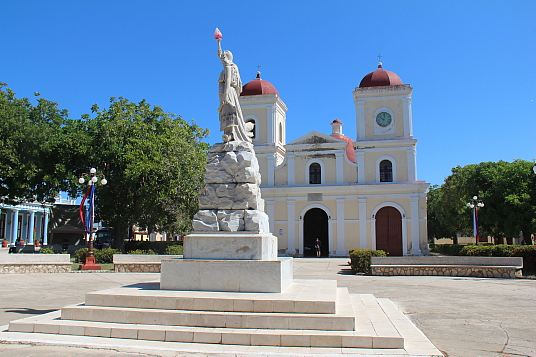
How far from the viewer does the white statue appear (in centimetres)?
897

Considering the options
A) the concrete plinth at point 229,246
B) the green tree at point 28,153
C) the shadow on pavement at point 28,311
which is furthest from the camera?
the green tree at point 28,153

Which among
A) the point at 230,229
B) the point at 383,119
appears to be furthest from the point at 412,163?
the point at 230,229

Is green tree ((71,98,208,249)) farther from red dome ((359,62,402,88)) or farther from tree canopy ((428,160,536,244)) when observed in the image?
tree canopy ((428,160,536,244))

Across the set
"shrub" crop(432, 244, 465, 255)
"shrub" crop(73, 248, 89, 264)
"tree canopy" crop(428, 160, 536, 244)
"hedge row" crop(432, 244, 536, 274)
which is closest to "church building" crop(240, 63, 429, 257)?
"shrub" crop(432, 244, 465, 255)

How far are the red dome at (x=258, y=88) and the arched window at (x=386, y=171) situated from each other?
30.0 feet

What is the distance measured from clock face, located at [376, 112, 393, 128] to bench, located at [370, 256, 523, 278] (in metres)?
14.0

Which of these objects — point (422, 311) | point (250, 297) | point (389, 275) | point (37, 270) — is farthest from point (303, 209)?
point (250, 297)

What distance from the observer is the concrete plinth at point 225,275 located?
7328 mm

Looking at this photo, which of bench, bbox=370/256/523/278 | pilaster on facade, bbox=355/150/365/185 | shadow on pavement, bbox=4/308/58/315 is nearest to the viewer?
shadow on pavement, bbox=4/308/58/315

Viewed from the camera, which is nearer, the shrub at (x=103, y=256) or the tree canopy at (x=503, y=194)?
the shrub at (x=103, y=256)

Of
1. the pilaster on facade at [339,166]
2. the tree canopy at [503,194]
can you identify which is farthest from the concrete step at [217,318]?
the pilaster on facade at [339,166]

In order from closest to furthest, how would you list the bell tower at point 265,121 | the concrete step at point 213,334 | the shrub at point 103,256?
1. the concrete step at point 213,334
2. the shrub at point 103,256
3. the bell tower at point 265,121

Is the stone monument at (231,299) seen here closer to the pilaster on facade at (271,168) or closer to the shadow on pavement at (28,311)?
the shadow on pavement at (28,311)

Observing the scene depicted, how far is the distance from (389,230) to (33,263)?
67.7 ft
